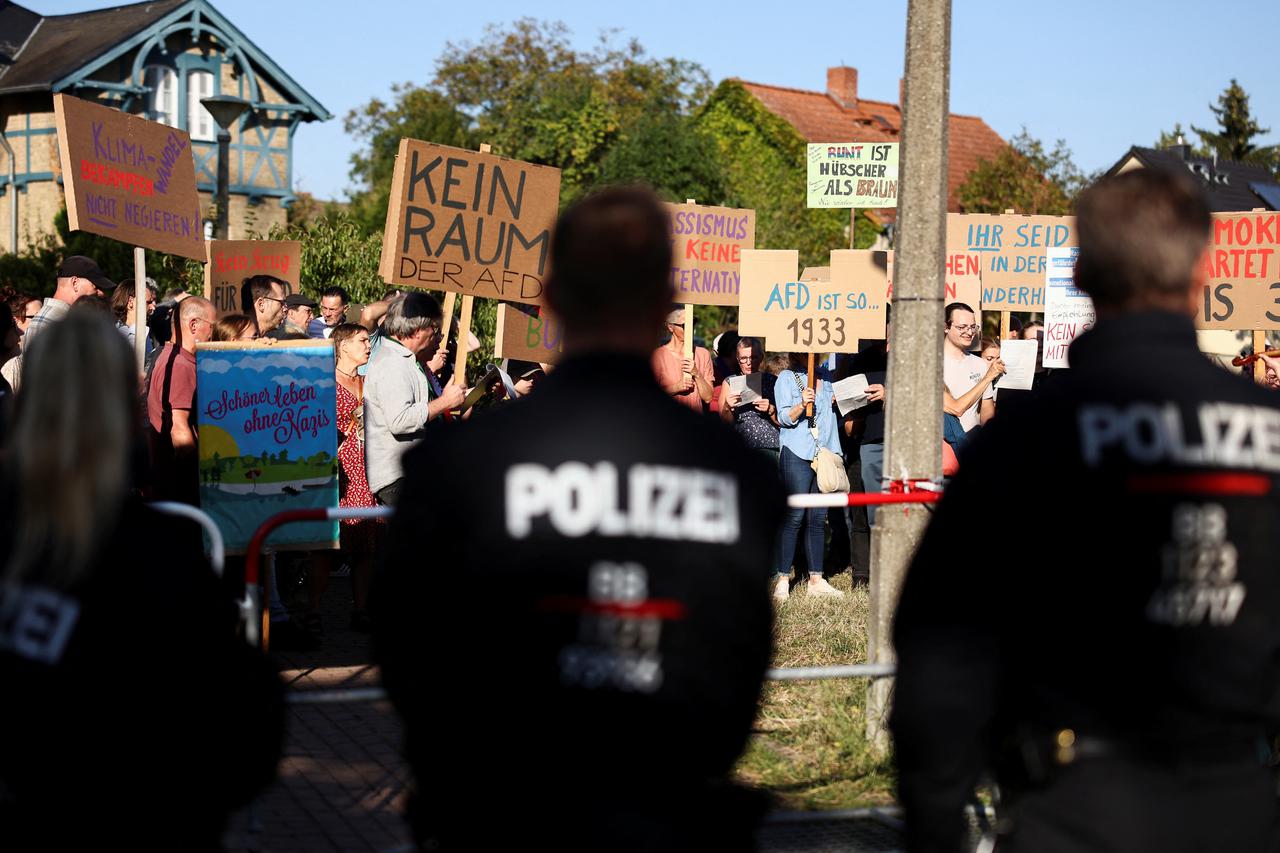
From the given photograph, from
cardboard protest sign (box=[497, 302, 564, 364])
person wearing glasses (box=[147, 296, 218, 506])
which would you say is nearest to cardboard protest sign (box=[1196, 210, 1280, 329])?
cardboard protest sign (box=[497, 302, 564, 364])

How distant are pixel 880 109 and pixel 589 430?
205ft

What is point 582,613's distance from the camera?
2.34 metres

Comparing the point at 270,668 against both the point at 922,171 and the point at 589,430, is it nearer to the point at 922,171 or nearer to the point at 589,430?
the point at 589,430

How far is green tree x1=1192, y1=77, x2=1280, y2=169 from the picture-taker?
79.0m

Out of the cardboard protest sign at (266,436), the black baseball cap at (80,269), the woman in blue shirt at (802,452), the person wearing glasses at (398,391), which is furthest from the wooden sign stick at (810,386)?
the black baseball cap at (80,269)

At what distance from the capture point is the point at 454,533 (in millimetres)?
2377

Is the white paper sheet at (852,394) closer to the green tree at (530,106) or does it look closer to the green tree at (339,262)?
the green tree at (339,262)

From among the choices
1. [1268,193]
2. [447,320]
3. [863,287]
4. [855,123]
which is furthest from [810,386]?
[855,123]

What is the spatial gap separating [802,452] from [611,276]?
28.6 feet

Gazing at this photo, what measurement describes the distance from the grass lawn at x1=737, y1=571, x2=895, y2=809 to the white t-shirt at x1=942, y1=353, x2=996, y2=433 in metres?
2.04

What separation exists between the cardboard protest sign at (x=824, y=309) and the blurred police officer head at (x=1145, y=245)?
884cm

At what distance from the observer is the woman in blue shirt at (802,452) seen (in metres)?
11.0

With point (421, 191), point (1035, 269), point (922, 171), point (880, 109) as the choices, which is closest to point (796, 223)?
point (880, 109)

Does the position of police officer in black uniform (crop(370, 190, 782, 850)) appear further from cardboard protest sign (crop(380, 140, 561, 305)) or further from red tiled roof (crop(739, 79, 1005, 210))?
red tiled roof (crop(739, 79, 1005, 210))
